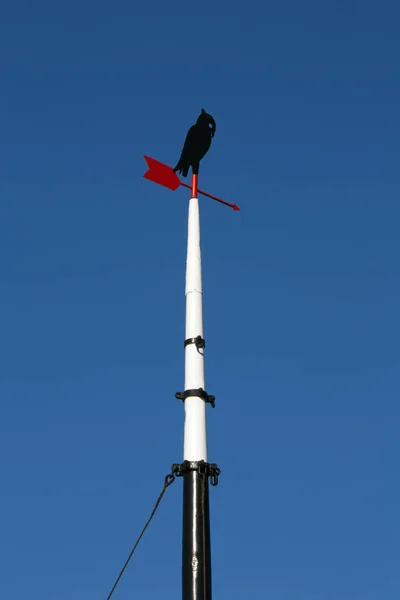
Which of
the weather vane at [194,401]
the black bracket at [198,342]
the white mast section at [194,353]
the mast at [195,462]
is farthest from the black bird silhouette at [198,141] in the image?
the black bracket at [198,342]

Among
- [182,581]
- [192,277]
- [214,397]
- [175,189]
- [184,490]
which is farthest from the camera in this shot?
[175,189]

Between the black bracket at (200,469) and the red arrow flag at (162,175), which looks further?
the red arrow flag at (162,175)

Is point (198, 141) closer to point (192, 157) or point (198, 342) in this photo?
point (192, 157)

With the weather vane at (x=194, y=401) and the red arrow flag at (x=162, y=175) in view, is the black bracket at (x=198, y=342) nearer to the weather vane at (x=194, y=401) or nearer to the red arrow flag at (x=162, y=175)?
the weather vane at (x=194, y=401)

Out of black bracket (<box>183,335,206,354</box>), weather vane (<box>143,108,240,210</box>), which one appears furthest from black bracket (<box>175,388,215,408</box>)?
weather vane (<box>143,108,240,210</box>)

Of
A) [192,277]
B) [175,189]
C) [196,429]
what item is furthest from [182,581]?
[175,189]

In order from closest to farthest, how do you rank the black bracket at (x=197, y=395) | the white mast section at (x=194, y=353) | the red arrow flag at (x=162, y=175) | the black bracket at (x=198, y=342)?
the white mast section at (x=194, y=353)
the black bracket at (x=197, y=395)
the black bracket at (x=198, y=342)
the red arrow flag at (x=162, y=175)

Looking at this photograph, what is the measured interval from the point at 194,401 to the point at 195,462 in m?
0.86

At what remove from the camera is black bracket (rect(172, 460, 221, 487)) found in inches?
378

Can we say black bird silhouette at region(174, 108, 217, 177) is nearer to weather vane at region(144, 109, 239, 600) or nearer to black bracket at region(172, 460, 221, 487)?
weather vane at region(144, 109, 239, 600)

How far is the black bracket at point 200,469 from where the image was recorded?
9.60m

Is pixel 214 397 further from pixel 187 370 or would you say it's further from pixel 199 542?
pixel 199 542

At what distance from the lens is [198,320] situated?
437 inches

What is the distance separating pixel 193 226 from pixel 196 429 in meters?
3.59
